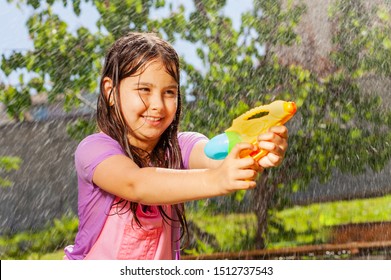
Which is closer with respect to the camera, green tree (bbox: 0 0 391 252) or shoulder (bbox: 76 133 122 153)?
shoulder (bbox: 76 133 122 153)

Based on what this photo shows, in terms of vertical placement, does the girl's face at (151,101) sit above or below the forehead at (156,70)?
below

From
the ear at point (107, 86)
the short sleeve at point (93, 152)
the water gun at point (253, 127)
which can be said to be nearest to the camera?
the water gun at point (253, 127)

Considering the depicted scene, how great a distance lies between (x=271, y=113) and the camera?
2047 mm

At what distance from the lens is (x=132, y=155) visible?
97.8 inches

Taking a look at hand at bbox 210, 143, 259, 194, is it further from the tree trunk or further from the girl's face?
the tree trunk

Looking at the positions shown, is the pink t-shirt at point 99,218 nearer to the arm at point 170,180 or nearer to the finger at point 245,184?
the arm at point 170,180

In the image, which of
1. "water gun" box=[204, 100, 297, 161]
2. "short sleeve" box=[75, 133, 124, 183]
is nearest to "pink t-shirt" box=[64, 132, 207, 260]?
"short sleeve" box=[75, 133, 124, 183]

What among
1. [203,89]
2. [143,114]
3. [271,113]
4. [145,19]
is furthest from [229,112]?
[271,113]

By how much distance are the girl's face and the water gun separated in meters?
0.32

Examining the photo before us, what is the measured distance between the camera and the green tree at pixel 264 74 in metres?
5.41

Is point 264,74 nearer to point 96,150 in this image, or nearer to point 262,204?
point 262,204

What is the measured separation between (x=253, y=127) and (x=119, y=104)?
1.84ft

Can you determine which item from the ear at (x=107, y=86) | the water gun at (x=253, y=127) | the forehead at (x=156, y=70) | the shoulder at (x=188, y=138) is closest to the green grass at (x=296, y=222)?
the shoulder at (x=188, y=138)

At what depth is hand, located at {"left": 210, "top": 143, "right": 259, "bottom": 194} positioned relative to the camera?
1.89 meters
